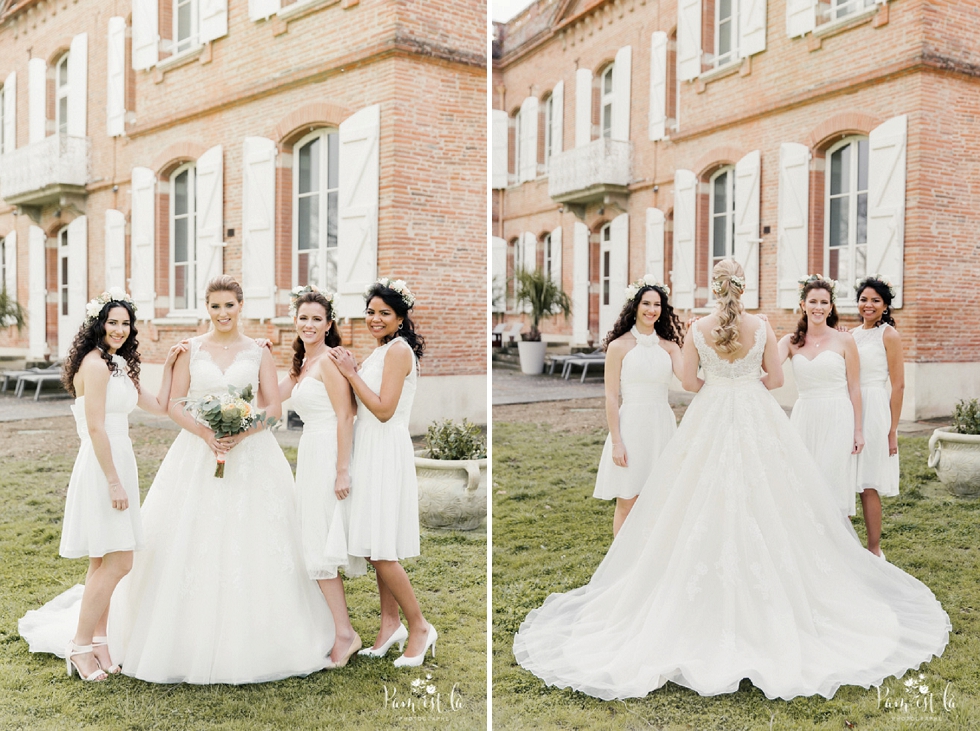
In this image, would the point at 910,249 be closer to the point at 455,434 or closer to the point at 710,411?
the point at 710,411

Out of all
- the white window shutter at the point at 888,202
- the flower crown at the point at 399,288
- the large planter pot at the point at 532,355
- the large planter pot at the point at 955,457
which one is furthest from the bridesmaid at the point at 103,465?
the large planter pot at the point at 955,457

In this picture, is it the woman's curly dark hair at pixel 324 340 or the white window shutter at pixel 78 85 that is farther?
the white window shutter at pixel 78 85

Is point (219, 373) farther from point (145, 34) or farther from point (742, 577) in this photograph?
point (742, 577)

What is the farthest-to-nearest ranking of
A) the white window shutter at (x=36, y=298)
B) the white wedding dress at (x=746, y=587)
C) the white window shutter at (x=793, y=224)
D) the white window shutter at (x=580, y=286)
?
the white window shutter at (x=580, y=286) < the white window shutter at (x=36, y=298) < the white window shutter at (x=793, y=224) < the white wedding dress at (x=746, y=587)

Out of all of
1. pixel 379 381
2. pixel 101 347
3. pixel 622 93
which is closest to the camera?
pixel 101 347

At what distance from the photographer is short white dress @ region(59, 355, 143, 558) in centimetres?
288

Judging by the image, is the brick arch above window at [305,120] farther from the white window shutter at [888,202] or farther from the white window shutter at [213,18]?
the white window shutter at [888,202]

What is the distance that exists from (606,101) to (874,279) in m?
1.43

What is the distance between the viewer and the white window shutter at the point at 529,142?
378 centimetres

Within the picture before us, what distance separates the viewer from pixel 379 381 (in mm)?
3004

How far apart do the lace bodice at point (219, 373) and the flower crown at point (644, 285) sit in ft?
5.17

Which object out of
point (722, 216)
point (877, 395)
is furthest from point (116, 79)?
point (877, 395)

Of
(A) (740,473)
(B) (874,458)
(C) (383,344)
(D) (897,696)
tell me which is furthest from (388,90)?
(D) (897,696)

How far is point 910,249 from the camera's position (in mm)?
2943
